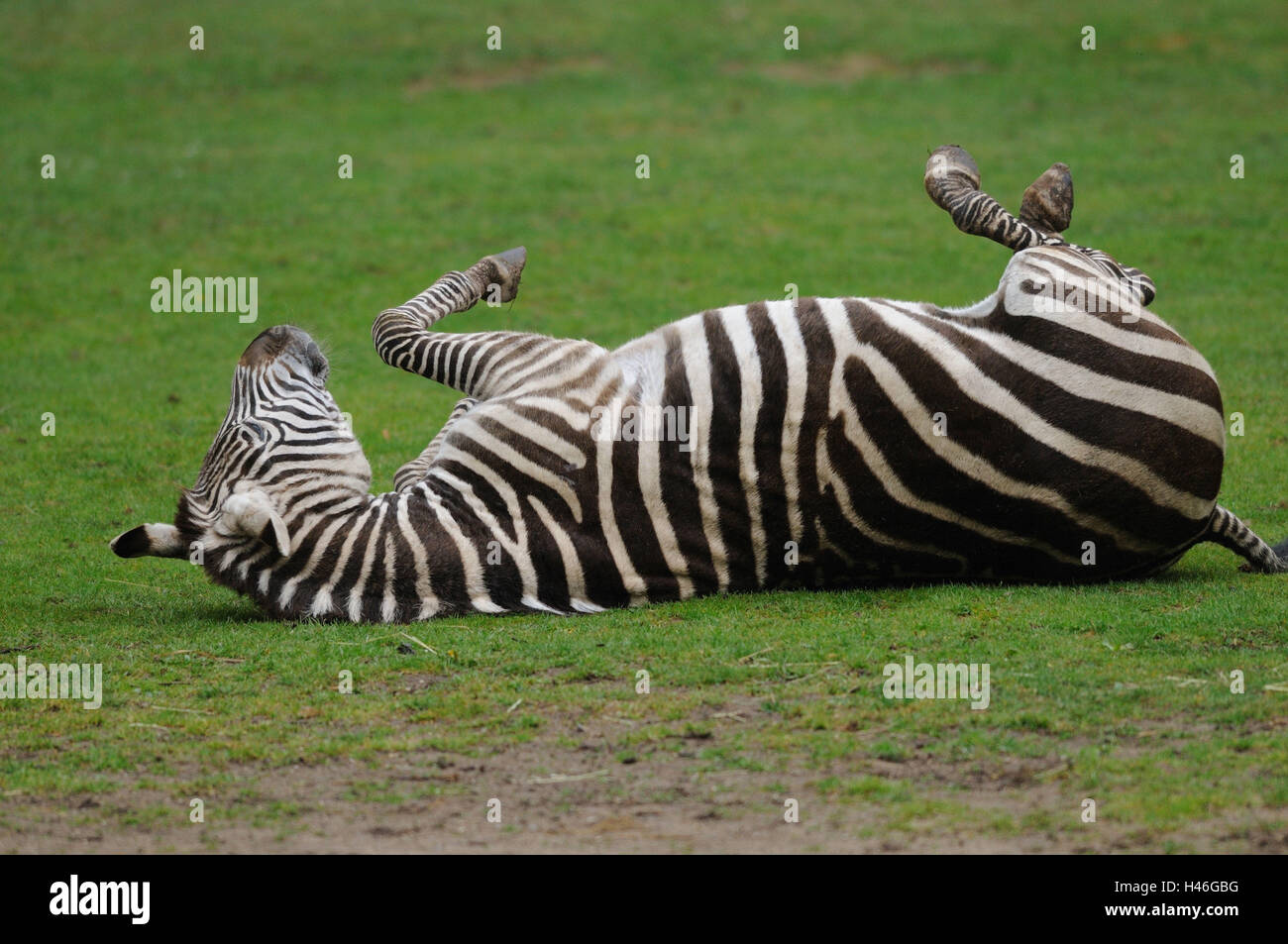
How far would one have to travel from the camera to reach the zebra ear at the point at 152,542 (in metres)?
8.44

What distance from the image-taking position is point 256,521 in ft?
26.8

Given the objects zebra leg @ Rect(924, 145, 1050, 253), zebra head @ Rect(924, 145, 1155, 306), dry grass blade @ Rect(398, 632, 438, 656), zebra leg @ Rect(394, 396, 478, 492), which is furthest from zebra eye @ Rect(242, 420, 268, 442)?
zebra head @ Rect(924, 145, 1155, 306)

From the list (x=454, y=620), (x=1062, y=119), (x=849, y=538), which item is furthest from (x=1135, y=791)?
(x=1062, y=119)

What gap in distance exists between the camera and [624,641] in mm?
7918

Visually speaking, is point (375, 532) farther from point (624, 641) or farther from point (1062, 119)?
point (1062, 119)

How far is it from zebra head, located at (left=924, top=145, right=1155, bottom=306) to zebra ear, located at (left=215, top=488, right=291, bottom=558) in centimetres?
483

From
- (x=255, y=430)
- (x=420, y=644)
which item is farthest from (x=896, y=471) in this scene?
(x=255, y=430)

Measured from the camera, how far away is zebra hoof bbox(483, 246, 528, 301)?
35.7ft

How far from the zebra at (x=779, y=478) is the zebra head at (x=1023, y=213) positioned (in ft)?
2.65

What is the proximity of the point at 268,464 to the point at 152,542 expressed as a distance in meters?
0.77

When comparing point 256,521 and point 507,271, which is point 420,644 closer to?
point 256,521

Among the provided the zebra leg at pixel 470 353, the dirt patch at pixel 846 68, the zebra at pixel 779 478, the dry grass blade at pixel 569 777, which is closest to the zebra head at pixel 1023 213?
the zebra at pixel 779 478

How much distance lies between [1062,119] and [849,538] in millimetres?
17509

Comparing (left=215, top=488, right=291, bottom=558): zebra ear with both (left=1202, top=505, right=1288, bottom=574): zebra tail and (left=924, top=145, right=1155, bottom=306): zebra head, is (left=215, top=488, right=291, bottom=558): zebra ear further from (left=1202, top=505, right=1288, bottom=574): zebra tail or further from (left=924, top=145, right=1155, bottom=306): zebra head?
(left=1202, top=505, right=1288, bottom=574): zebra tail
